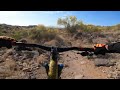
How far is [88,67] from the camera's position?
9.09m

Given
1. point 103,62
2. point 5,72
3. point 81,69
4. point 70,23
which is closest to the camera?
point 5,72

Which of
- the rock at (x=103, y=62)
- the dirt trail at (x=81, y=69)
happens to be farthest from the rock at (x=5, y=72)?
the rock at (x=103, y=62)

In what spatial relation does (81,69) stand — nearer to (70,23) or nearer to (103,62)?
(103,62)

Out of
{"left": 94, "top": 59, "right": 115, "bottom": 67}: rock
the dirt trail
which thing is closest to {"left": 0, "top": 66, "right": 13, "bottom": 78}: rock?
the dirt trail

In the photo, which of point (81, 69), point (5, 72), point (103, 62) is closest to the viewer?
point (5, 72)

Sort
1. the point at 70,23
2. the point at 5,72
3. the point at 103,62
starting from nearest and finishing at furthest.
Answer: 1. the point at 5,72
2. the point at 103,62
3. the point at 70,23

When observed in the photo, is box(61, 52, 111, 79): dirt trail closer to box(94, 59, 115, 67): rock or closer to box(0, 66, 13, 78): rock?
box(94, 59, 115, 67): rock

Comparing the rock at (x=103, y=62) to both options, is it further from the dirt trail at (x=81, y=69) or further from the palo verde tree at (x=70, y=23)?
the palo verde tree at (x=70, y=23)

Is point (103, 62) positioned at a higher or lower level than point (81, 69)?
higher

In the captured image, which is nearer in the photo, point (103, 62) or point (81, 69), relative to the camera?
point (81, 69)

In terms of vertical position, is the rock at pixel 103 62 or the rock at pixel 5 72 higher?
the rock at pixel 103 62

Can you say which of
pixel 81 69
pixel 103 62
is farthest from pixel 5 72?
pixel 103 62
